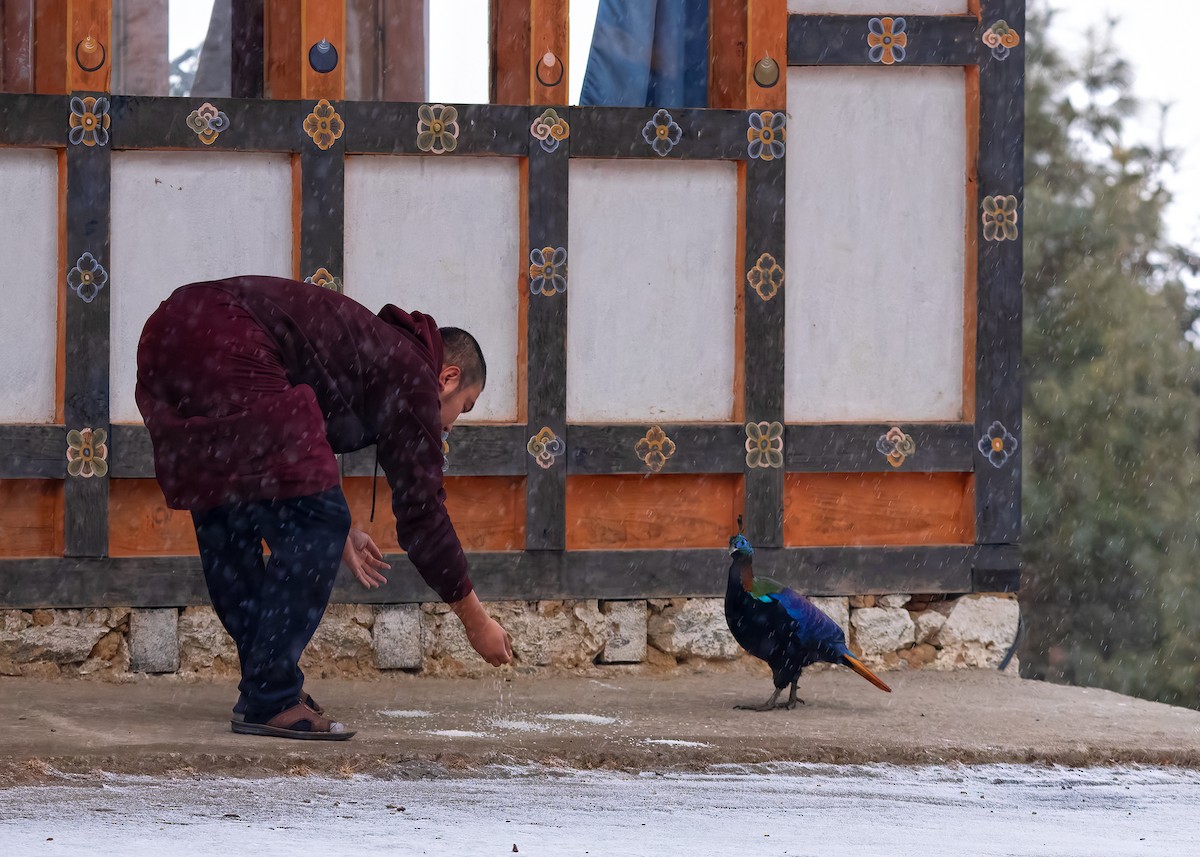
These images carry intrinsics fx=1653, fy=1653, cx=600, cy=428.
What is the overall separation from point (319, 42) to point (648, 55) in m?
1.30

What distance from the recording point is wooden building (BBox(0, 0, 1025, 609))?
5.94 metres

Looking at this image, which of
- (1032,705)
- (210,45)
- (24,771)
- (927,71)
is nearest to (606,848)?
(24,771)

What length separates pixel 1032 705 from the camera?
5898 millimetres

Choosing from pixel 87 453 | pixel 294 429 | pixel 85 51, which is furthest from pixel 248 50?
pixel 294 429

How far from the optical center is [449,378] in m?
4.68

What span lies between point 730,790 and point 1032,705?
1.93 m

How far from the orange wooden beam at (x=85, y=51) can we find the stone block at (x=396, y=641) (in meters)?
2.18

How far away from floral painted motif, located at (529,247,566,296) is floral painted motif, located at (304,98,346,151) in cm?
85

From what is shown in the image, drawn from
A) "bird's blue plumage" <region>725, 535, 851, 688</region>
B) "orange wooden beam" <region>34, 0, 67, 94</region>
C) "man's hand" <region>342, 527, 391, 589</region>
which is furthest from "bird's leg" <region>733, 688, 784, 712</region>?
"orange wooden beam" <region>34, 0, 67, 94</region>

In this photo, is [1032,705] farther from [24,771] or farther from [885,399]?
[24,771]

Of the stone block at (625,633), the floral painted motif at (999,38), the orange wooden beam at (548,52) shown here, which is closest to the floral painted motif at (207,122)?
the orange wooden beam at (548,52)

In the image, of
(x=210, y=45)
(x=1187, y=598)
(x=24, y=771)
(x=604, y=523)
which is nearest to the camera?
(x=24, y=771)

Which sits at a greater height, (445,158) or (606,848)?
(445,158)

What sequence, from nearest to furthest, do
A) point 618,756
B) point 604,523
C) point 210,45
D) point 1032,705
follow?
point 618,756
point 1032,705
point 604,523
point 210,45
